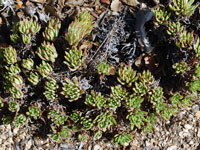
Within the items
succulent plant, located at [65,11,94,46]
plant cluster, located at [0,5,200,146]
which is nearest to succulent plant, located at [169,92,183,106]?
plant cluster, located at [0,5,200,146]

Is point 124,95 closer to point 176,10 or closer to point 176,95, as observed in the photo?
point 176,95

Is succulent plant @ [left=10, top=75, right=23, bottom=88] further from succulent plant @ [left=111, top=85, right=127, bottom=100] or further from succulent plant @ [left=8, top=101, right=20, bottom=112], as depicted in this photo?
succulent plant @ [left=111, top=85, right=127, bottom=100]

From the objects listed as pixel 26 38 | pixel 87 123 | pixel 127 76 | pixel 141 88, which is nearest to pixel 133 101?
pixel 141 88

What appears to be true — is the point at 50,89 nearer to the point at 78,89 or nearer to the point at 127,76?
the point at 78,89

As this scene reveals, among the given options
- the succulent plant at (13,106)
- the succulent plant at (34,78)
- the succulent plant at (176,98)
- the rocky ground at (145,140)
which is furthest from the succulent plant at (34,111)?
the succulent plant at (176,98)

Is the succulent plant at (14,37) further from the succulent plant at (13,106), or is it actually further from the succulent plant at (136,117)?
the succulent plant at (136,117)

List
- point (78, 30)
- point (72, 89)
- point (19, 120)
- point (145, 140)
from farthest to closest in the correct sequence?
1. point (145, 140)
2. point (19, 120)
3. point (72, 89)
4. point (78, 30)
